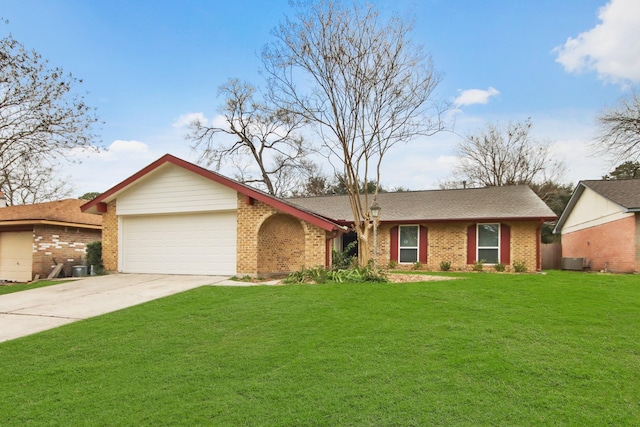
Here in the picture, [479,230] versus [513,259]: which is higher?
[479,230]

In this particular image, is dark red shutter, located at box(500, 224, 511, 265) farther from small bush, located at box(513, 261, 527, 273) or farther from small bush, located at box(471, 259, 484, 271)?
small bush, located at box(471, 259, 484, 271)

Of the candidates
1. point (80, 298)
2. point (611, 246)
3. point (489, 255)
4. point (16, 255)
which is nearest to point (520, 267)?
point (489, 255)

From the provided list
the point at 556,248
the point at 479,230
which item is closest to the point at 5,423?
the point at 479,230

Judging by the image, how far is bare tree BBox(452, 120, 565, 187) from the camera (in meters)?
31.1

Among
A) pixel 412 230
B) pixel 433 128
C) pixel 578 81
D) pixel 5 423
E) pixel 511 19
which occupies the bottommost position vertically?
pixel 5 423

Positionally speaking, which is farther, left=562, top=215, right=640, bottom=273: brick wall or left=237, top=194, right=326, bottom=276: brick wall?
left=562, top=215, right=640, bottom=273: brick wall

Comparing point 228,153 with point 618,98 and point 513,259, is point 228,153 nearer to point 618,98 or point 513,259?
point 513,259

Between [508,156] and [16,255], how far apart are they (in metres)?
33.1

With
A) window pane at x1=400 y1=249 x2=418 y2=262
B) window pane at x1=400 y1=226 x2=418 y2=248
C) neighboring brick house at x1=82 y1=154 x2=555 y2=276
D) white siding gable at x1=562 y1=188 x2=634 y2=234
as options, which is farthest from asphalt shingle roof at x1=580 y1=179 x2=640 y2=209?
window pane at x1=400 y1=249 x2=418 y2=262

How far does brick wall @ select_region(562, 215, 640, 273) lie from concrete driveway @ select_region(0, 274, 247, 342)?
14.9 metres

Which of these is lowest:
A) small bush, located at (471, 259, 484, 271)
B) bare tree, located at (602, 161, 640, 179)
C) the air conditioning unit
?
the air conditioning unit

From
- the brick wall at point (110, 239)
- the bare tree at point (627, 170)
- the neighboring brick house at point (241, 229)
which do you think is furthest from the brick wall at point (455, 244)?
the bare tree at point (627, 170)

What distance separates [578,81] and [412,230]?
8376mm

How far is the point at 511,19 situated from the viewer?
11859 mm
